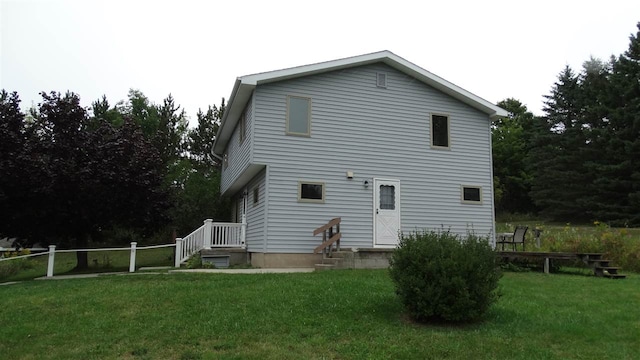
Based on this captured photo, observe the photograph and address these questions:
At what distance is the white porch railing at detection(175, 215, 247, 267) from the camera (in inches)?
564

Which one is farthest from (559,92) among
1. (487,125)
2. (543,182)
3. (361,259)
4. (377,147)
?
(361,259)

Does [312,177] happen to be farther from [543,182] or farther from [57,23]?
[543,182]

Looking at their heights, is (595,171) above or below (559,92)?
below

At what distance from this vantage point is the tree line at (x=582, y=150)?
1233 inches

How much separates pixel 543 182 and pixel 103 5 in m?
→ 35.0

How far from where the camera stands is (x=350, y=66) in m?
14.3

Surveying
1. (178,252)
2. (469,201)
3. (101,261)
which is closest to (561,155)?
(469,201)

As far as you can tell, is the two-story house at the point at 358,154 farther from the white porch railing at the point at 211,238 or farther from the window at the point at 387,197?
the white porch railing at the point at 211,238

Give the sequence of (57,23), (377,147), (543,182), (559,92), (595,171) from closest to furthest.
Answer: (57,23) → (377,147) → (595,171) → (543,182) → (559,92)

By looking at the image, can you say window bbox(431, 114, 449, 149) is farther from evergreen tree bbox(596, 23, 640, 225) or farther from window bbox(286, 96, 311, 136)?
evergreen tree bbox(596, 23, 640, 225)

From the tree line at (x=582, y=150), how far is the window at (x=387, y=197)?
685 inches

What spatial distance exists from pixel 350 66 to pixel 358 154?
2.69 meters

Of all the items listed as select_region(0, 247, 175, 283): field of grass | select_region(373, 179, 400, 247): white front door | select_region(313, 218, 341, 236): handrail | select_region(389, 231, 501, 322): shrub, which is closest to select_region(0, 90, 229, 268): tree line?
select_region(0, 247, 175, 283): field of grass

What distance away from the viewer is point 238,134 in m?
16.5
